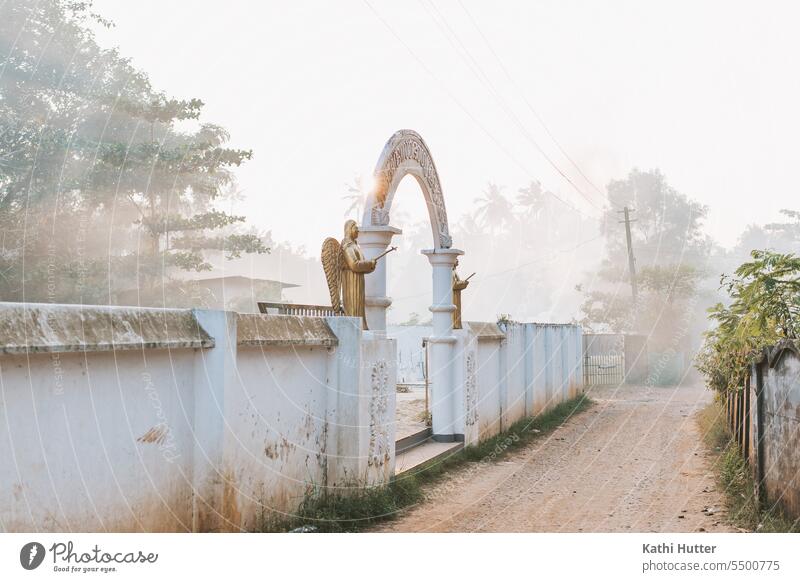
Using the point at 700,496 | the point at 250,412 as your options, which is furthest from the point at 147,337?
the point at 700,496

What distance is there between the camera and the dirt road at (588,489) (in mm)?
6679

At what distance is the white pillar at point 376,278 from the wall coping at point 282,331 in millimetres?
1394

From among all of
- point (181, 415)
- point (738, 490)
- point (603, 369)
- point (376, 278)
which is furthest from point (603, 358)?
point (181, 415)

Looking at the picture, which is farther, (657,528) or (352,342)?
(352,342)

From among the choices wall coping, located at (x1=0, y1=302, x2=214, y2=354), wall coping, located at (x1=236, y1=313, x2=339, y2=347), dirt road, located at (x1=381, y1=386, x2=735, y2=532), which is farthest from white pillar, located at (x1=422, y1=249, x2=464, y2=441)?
wall coping, located at (x1=0, y1=302, x2=214, y2=354)

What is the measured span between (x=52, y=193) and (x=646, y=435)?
11.1 metres

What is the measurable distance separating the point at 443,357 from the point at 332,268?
11.2ft

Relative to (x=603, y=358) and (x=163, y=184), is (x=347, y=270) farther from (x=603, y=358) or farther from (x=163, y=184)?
(x=603, y=358)

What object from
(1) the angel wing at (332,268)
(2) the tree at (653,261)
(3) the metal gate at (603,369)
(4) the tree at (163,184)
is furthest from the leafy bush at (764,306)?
(2) the tree at (653,261)

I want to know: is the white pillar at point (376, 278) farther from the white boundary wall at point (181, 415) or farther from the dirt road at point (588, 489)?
the dirt road at point (588, 489)

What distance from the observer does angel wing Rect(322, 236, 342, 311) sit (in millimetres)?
7633

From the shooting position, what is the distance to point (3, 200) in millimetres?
13586

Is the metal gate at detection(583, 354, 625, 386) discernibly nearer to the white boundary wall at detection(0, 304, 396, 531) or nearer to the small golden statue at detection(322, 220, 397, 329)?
the small golden statue at detection(322, 220, 397, 329)

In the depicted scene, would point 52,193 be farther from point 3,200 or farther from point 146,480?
point 146,480
